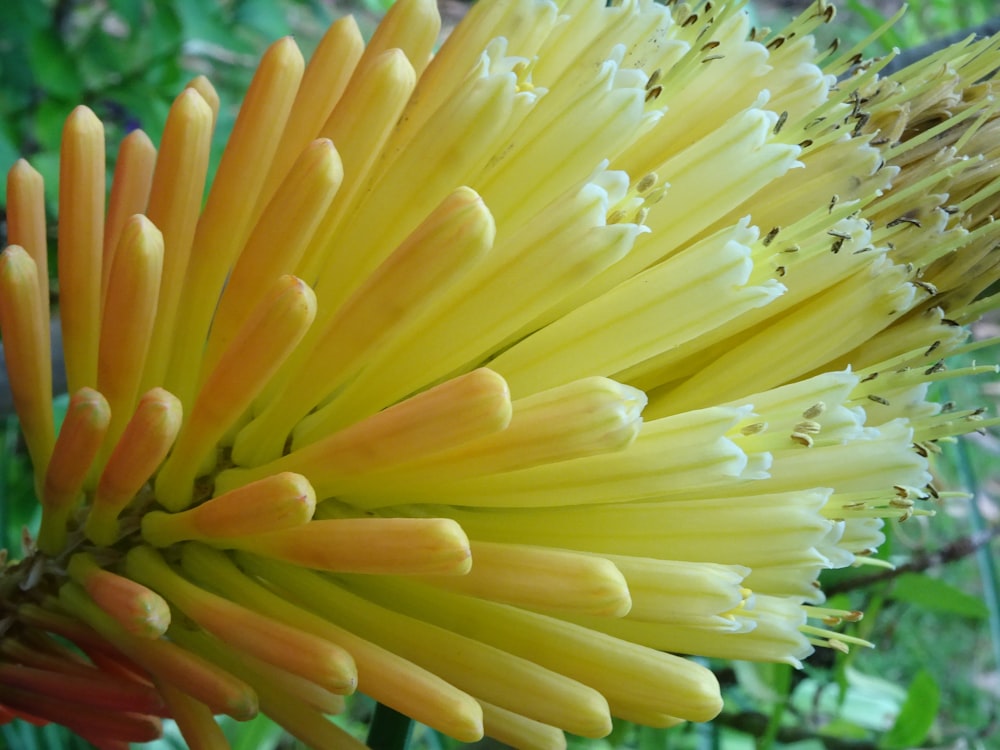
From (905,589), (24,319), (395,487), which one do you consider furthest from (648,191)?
(905,589)

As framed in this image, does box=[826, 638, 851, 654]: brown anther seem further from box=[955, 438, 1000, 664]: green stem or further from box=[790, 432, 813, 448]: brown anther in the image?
box=[955, 438, 1000, 664]: green stem

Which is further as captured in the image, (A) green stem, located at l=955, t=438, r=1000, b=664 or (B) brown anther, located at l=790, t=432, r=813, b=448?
(A) green stem, located at l=955, t=438, r=1000, b=664

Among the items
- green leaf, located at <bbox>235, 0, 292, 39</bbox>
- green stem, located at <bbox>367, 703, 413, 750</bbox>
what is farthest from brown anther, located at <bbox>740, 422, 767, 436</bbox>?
green leaf, located at <bbox>235, 0, 292, 39</bbox>

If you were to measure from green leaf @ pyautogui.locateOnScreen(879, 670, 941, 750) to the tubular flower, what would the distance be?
0.43 m

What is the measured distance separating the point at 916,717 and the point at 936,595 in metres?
0.12

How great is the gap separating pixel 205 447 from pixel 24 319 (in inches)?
4.6

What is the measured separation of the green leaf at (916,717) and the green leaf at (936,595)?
7 centimetres

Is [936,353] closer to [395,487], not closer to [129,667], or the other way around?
[395,487]

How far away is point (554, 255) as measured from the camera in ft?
1.14

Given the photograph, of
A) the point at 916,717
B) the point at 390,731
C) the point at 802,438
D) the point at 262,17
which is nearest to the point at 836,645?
the point at 802,438

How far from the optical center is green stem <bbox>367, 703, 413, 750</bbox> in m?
0.45

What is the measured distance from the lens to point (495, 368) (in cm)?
40

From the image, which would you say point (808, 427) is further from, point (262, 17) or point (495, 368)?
point (262, 17)

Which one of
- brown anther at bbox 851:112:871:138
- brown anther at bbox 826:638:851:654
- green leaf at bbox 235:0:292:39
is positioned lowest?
brown anther at bbox 826:638:851:654
